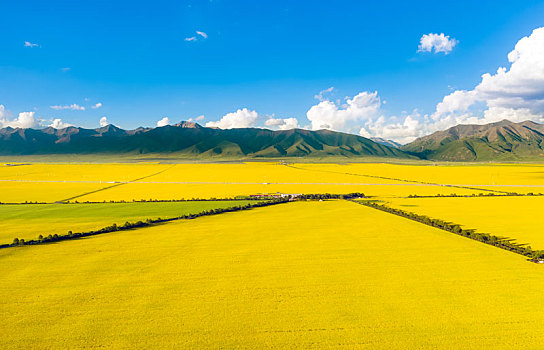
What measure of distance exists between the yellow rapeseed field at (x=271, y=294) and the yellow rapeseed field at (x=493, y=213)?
895cm

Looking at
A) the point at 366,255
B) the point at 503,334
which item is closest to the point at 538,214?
the point at 366,255

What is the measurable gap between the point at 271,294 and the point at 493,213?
5319 cm

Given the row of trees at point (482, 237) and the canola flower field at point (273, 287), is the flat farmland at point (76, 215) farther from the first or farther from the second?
the row of trees at point (482, 237)

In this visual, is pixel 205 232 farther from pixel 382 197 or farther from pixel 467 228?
pixel 382 197

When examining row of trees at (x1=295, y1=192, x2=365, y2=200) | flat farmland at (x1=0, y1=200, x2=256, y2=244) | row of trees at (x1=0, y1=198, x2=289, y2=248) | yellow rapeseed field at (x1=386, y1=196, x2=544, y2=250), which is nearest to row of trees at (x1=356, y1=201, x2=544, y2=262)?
yellow rapeseed field at (x1=386, y1=196, x2=544, y2=250)

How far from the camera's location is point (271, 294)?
23219 mm

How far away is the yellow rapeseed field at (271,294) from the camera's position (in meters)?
17.8

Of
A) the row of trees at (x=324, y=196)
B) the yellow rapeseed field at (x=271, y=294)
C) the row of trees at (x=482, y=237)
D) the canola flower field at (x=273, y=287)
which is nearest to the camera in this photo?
the yellow rapeseed field at (x=271, y=294)

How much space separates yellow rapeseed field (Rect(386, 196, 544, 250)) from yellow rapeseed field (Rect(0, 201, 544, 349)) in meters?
8.95

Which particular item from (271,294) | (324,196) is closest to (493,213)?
(324,196)

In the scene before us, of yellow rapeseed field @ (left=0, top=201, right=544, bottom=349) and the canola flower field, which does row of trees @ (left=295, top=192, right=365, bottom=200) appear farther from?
yellow rapeseed field @ (left=0, top=201, right=544, bottom=349)

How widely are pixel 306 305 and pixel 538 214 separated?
55.6 meters

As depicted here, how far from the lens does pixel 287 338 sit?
17.6 metres

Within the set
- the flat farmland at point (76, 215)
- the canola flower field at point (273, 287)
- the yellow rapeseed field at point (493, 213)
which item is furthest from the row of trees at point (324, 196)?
the canola flower field at point (273, 287)
